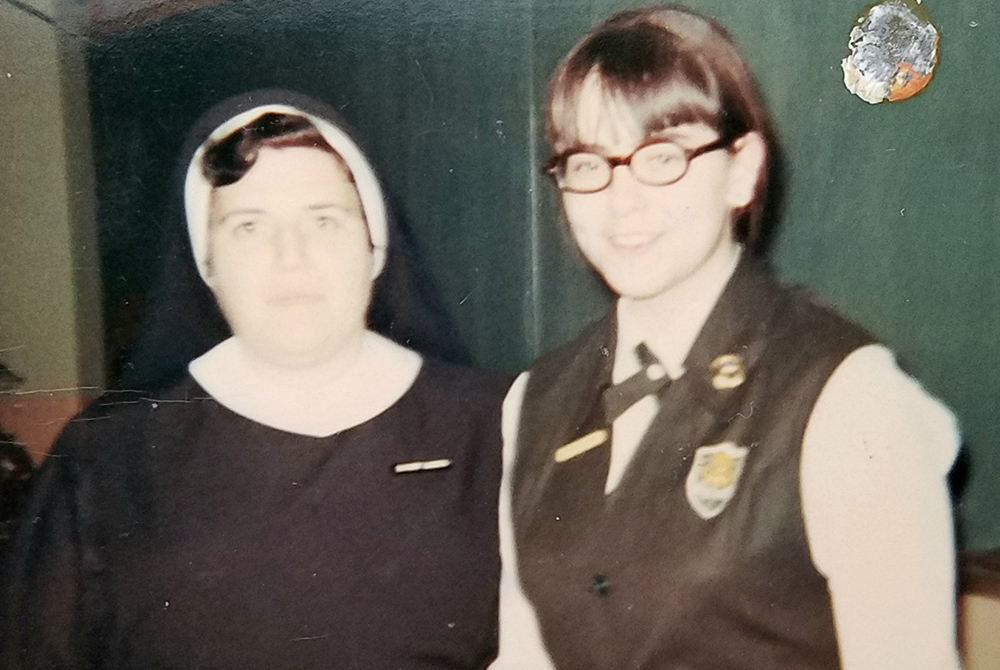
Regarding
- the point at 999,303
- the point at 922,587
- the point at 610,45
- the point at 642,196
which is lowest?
the point at 922,587

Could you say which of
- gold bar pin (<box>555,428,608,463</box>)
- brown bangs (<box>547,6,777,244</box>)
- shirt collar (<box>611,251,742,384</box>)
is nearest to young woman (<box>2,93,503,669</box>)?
gold bar pin (<box>555,428,608,463</box>)

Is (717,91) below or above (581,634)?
above

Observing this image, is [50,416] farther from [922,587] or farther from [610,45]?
[922,587]

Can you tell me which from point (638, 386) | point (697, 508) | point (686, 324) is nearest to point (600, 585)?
point (697, 508)

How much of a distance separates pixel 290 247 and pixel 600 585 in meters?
0.73

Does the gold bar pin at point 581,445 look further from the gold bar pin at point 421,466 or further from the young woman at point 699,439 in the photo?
the gold bar pin at point 421,466

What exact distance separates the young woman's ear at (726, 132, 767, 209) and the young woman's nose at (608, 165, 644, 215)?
0.14 m

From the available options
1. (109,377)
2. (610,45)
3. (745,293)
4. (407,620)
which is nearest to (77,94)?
(109,377)

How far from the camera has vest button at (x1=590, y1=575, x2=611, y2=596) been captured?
1.44m

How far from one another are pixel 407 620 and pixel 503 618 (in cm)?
16

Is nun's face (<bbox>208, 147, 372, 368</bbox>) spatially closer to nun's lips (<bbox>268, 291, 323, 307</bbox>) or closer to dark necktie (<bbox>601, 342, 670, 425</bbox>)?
nun's lips (<bbox>268, 291, 323, 307</bbox>)

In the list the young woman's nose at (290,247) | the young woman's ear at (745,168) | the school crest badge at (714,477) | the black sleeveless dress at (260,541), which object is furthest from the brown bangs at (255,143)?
the school crest badge at (714,477)

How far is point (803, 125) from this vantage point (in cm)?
144

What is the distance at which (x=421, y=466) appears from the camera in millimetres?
1523
